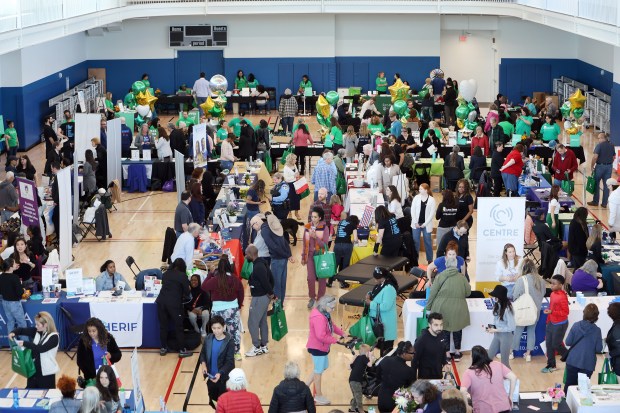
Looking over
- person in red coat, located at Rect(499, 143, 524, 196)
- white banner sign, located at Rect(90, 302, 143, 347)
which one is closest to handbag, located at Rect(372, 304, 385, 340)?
white banner sign, located at Rect(90, 302, 143, 347)

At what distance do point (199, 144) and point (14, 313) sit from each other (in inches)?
375

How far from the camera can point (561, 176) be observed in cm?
2173

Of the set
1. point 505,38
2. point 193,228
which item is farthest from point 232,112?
point 193,228

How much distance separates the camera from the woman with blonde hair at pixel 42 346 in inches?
491

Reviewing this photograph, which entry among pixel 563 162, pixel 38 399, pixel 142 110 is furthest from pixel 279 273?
pixel 142 110

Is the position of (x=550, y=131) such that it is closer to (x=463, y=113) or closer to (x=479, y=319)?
(x=463, y=113)

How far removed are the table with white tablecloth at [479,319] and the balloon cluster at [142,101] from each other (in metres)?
16.9

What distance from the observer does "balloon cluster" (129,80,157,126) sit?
30500mm

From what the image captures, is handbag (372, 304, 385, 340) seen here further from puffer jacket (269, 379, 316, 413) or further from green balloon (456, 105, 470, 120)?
green balloon (456, 105, 470, 120)

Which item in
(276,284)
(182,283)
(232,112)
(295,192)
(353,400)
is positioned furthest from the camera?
(232,112)

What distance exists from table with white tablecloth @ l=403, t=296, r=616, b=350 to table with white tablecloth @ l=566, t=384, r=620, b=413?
2.56 meters

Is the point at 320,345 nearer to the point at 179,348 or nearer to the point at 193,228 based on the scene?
the point at 179,348

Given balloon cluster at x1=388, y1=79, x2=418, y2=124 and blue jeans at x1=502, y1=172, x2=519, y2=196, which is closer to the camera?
blue jeans at x1=502, y1=172, x2=519, y2=196

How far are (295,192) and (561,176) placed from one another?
18.2 ft
